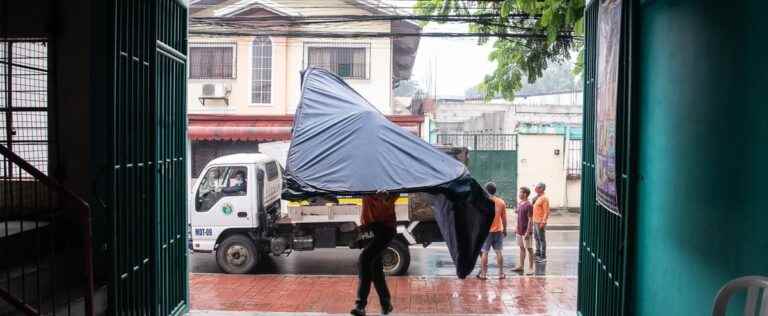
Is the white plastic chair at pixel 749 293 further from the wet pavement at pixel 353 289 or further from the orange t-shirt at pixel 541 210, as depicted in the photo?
the orange t-shirt at pixel 541 210

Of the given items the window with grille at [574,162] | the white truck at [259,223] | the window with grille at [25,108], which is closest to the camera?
the window with grille at [25,108]

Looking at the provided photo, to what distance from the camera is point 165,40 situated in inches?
249

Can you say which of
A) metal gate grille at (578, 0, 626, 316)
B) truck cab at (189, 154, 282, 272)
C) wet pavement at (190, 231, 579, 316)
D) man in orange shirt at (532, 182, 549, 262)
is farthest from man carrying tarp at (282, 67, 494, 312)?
man in orange shirt at (532, 182, 549, 262)

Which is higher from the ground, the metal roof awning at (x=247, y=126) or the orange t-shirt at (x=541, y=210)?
the metal roof awning at (x=247, y=126)

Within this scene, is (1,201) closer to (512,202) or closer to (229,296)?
(229,296)

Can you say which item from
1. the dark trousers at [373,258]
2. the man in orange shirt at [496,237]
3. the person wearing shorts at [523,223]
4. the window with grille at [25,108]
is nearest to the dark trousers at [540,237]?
the person wearing shorts at [523,223]

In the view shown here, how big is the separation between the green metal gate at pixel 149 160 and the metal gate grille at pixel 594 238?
3.94 m

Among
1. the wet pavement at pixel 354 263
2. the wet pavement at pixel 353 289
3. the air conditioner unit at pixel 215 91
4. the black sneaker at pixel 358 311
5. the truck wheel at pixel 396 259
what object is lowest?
the wet pavement at pixel 354 263

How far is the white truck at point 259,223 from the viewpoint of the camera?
11422 mm

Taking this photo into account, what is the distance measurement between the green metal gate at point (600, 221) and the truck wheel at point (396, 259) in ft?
15.4

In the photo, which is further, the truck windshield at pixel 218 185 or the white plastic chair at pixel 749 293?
the truck windshield at pixel 218 185

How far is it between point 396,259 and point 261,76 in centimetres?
963

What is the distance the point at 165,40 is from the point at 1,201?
2.17 meters

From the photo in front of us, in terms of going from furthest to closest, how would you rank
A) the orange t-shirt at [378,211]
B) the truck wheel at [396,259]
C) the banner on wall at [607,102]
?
the truck wheel at [396,259], the orange t-shirt at [378,211], the banner on wall at [607,102]
